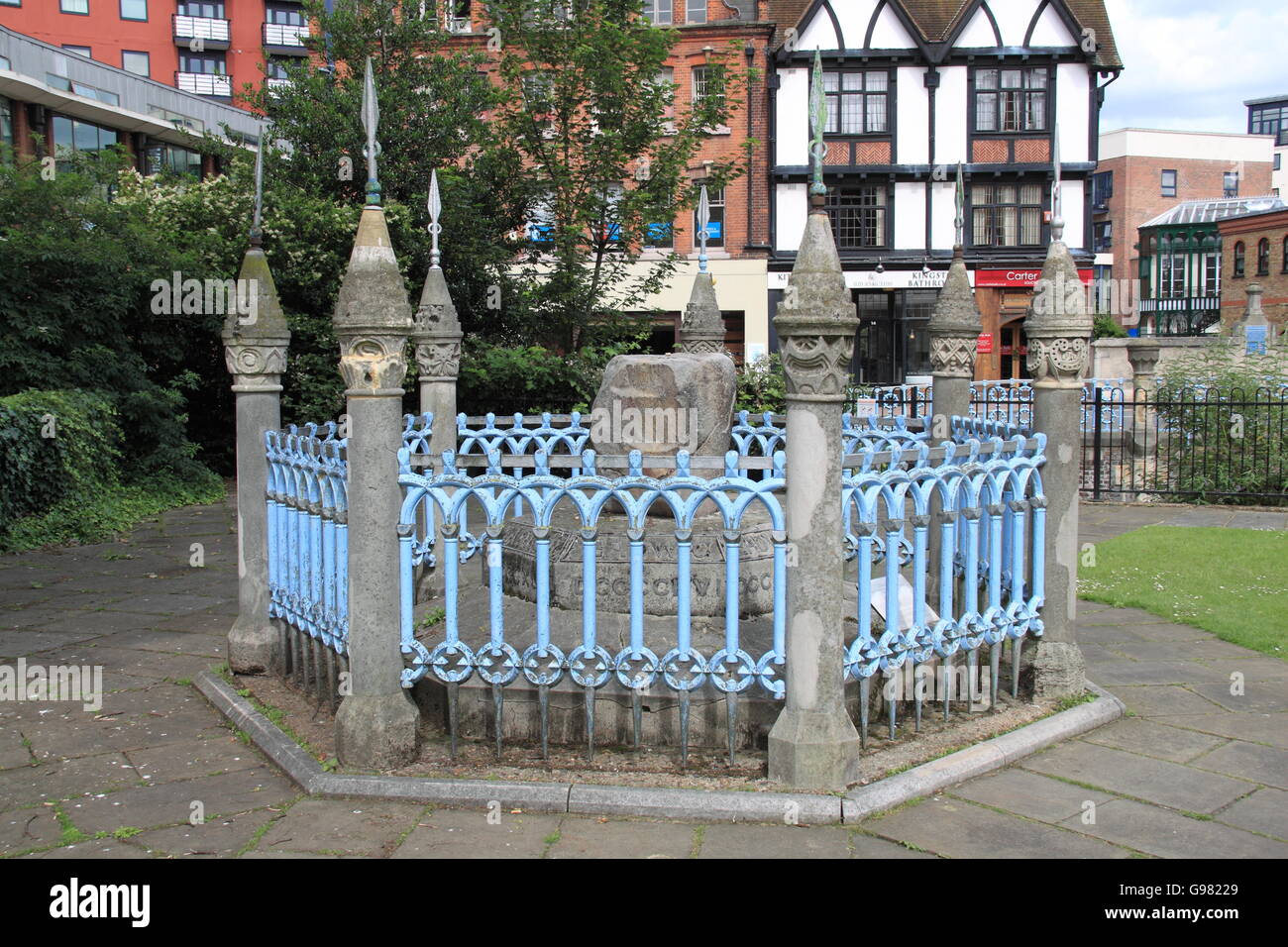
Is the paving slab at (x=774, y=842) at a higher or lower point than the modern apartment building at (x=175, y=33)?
lower

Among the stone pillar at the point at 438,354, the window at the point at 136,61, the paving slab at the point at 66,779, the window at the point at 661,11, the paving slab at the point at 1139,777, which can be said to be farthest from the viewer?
the window at the point at 136,61

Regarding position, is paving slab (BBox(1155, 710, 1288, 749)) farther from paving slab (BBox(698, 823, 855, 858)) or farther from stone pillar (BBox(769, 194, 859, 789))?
paving slab (BBox(698, 823, 855, 858))

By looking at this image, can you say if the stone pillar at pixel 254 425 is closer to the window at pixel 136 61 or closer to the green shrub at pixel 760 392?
the green shrub at pixel 760 392

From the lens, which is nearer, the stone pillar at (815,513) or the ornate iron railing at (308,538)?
the stone pillar at (815,513)

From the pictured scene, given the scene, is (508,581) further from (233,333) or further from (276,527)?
(233,333)

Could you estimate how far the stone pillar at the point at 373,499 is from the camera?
541 centimetres

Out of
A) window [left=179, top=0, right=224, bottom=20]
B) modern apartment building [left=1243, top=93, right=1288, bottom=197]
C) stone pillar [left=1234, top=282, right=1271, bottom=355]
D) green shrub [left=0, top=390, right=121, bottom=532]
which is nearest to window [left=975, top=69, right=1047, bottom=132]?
stone pillar [left=1234, top=282, right=1271, bottom=355]

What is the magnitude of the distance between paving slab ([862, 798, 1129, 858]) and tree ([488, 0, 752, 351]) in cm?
1093

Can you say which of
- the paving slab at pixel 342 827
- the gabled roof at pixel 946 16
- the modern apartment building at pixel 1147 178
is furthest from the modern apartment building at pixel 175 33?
the paving slab at pixel 342 827

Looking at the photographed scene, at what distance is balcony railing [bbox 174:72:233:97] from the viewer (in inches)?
1905

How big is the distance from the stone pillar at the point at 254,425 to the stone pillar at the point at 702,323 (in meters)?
3.16

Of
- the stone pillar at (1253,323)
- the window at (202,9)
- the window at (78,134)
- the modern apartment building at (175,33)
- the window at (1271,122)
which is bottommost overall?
the stone pillar at (1253,323)
